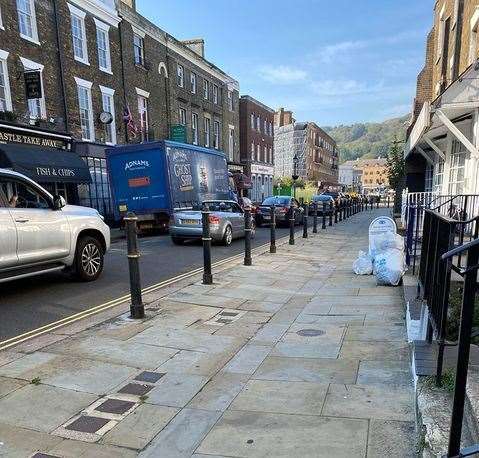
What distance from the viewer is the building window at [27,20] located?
1641cm

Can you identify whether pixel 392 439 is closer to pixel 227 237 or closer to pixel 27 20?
pixel 227 237

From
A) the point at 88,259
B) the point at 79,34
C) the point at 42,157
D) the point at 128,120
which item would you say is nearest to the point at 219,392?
the point at 88,259

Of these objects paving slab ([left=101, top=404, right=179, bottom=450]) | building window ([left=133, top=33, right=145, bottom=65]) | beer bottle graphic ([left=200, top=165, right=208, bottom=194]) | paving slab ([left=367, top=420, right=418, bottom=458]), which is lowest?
paving slab ([left=101, top=404, right=179, bottom=450])

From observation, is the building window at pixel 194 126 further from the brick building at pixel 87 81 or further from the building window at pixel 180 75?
the building window at pixel 180 75

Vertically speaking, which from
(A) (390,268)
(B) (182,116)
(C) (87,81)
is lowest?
(A) (390,268)

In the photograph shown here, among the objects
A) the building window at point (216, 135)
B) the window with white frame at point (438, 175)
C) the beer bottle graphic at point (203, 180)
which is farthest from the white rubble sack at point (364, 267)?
the building window at point (216, 135)

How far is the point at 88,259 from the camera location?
7.99 m

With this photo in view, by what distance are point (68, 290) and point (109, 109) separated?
1637 cm

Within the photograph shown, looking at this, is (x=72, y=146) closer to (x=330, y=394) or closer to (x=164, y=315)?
(x=164, y=315)

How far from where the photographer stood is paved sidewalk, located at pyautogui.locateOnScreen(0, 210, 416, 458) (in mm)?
2895

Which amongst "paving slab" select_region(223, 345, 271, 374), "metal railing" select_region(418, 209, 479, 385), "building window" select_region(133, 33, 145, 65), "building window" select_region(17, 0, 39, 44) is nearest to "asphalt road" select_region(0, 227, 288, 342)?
"paving slab" select_region(223, 345, 271, 374)

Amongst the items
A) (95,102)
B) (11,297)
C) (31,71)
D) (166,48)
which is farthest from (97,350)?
(166,48)

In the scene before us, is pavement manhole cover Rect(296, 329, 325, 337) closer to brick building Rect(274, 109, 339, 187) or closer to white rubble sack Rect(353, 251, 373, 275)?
white rubble sack Rect(353, 251, 373, 275)

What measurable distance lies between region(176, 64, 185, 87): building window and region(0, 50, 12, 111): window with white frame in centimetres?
1402
